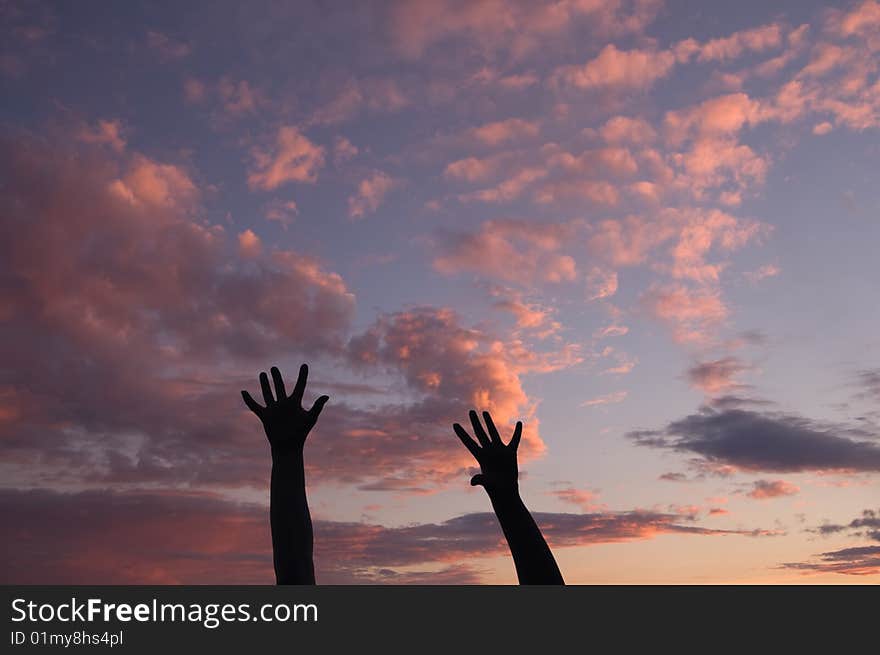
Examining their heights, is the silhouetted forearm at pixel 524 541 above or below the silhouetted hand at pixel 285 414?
below

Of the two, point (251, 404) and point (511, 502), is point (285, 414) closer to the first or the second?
point (251, 404)

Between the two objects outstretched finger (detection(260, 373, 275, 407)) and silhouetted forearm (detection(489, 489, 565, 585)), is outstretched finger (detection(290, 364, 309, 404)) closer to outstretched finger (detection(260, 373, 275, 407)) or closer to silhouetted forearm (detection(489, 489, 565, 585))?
outstretched finger (detection(260, 373, 275, 407))

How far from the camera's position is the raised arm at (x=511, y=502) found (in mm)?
16562

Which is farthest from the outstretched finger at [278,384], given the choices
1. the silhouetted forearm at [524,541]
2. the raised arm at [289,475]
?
the silhouetted forearm at [524,541]

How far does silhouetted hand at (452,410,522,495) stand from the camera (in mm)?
17844

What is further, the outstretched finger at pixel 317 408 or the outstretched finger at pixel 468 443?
the outstretched finger at pixel 468 443

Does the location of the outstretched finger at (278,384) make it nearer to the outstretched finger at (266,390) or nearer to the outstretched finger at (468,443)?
the outstretched finger at (266,390)

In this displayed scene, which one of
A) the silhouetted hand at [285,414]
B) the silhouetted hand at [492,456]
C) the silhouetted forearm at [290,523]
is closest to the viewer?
the silhouetted forearm at [290,523]

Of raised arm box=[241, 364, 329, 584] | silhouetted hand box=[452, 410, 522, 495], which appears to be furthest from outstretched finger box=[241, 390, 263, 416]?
silhouetted hand box=[452, 410, 522, 495]

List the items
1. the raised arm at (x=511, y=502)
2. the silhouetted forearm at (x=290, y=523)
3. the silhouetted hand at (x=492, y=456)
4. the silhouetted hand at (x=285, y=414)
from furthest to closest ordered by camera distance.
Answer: the silhouetted hand at (x=492, y=456), the raised arm at (x=511, y=502), the silhouetted hand at (x=285, y=414), the silhouetted forearm at (x=290, y=523)

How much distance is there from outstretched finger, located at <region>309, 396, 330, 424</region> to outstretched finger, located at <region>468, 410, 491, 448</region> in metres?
3.72

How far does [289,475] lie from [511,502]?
5.05 metres
